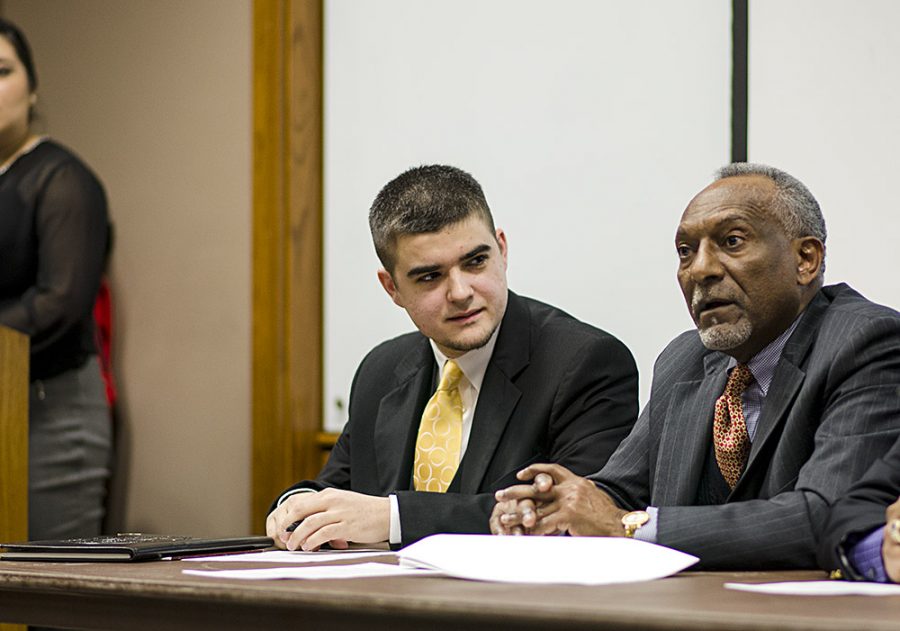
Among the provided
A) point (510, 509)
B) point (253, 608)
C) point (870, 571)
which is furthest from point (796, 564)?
point (253, 608)

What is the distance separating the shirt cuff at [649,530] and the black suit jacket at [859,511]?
26cm

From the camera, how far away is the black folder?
1806 mm

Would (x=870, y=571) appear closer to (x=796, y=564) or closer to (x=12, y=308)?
(x=796, y=564)

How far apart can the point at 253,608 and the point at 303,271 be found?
2.32 m

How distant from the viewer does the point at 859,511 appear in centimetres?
156

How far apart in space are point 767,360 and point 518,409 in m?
0.64

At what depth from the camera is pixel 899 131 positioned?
2.81 meters

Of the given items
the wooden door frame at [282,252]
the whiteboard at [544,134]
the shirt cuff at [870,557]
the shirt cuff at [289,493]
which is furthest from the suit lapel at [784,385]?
the wooden door frame at [282,252]

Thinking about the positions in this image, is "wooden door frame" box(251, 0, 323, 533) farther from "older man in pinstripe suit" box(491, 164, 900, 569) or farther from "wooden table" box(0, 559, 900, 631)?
"wooden table" box(0, 559, 900, 631)

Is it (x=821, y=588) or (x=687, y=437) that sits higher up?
(x=687, y=437)

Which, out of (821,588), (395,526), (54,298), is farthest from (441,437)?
(54,298)

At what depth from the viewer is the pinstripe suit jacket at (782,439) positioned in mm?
1718

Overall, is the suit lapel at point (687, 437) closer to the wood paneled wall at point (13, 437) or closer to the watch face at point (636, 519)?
the watch face at point (636, 519)

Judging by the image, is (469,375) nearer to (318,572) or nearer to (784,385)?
(784,385)
